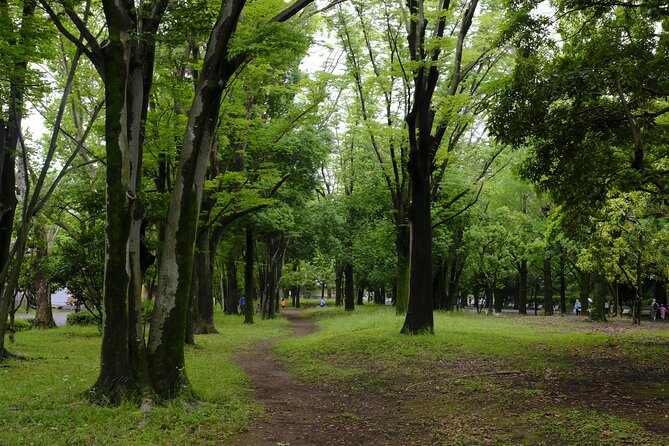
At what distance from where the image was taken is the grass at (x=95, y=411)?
5863 millimetres

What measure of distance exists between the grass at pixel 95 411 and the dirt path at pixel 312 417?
0.29 meters

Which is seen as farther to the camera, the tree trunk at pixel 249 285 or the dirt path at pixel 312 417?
the tree trunk at pixel 249 285

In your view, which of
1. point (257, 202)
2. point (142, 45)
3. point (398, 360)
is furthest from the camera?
point (257, 202)

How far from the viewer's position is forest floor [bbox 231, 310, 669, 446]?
606 cm

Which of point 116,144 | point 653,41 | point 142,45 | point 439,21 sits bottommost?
point 116,144

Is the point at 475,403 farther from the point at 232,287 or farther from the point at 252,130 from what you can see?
the point at 232,287

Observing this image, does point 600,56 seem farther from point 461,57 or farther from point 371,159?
point 371,159

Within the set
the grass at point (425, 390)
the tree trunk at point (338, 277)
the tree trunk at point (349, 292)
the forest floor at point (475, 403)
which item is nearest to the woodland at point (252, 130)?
the grass at point (425, 390)

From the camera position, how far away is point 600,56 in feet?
31.4

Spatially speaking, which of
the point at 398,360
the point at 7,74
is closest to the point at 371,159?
the point at 398,360

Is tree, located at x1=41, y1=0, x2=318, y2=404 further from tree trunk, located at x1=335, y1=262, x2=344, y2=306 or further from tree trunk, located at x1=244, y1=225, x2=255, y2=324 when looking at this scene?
tree trunk, located at x1=335, y1=262, x2=344, y2=306

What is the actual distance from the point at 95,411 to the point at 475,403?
5.17 meters

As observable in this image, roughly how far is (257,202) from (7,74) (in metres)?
7.82

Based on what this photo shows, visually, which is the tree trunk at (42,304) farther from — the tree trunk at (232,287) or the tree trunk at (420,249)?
the tree trunk at (420,249)
